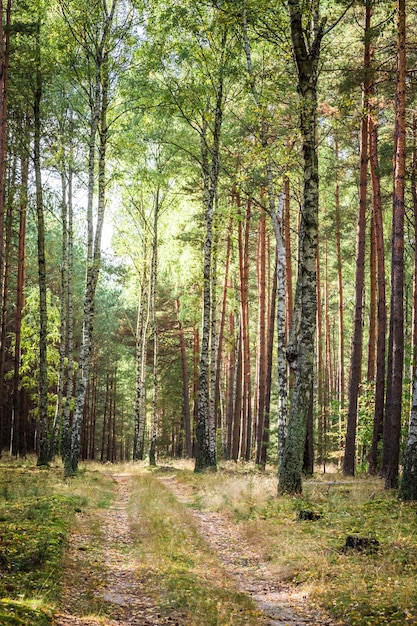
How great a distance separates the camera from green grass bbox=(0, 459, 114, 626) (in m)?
4.70

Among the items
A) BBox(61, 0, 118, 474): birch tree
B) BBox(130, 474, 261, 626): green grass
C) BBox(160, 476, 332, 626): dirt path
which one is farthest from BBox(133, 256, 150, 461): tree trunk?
BBox(160, 476, 332, 626): dirt path

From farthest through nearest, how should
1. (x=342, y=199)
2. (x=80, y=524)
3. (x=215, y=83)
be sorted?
(x=342, y=199) < (x=215, y=83) < (x=80, y=524)

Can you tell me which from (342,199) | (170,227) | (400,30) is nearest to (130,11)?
(400,30)

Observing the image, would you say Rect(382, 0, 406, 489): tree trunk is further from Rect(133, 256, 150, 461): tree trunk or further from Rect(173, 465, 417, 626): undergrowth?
Rect(133, 256, 150, 461): tree trunk

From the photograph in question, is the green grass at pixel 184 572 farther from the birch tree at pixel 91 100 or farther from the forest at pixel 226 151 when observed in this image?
the birch tree at pixel 91 100

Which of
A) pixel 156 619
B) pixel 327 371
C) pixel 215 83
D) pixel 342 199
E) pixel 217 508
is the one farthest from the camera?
pixel 327 371

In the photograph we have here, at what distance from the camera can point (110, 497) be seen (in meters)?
13.7

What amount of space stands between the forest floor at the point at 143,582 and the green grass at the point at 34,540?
20 centimetres

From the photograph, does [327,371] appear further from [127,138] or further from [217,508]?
[217,508]

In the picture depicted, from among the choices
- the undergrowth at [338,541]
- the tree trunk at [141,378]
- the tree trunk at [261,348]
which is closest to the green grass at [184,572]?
the undergrowth at [338,541]

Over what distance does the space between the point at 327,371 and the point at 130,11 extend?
23508 millimetres

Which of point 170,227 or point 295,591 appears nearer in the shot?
point 295,591

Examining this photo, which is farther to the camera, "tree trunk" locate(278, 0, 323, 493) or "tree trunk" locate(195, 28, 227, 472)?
"tree trunk" locate(195, 28, 227, 472)

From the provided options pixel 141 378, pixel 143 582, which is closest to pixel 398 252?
pixel 143 582
